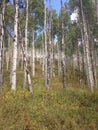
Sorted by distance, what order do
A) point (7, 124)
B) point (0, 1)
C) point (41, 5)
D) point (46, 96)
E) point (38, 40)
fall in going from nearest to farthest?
point (7, 124) < point (46, 96) < point (0, 1) < point (41, 5) < point (38, 40)

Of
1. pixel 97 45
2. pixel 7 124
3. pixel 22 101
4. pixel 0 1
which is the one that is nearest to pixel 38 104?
pixel 22 101

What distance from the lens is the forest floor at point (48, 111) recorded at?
10027 mm

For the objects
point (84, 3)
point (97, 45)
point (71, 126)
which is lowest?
point (71, 126)

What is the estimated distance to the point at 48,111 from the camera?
11188 mm

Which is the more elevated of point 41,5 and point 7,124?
point 41,5

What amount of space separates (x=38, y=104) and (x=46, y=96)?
5.19ft

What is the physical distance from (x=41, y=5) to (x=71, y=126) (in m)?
27.8

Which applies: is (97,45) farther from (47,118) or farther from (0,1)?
(47,118)

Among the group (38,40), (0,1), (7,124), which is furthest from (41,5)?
(7,124)

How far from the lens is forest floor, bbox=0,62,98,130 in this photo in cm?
1003

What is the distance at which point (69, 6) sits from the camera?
3738 centimetres

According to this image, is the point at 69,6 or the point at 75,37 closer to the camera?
the point at 69,6

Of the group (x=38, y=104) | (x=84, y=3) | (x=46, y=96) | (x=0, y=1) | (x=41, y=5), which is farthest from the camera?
(x=41, y=5)

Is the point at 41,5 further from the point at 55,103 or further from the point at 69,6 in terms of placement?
the point at 55,103
